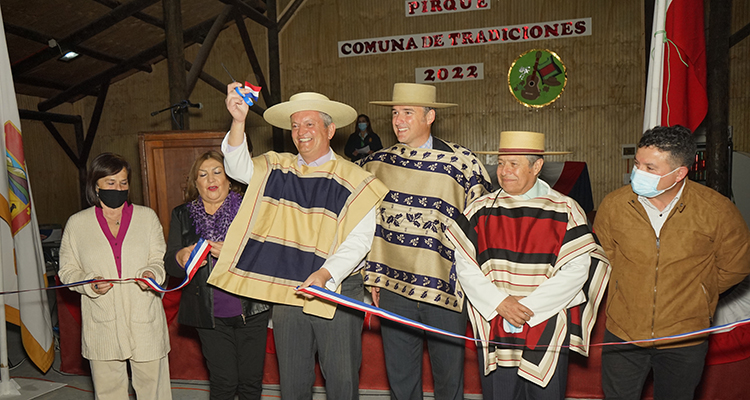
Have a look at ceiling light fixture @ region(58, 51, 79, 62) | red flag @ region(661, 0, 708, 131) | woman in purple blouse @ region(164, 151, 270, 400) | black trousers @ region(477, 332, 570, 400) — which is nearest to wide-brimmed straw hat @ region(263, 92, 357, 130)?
woman in purple blouse @ region(164, 151, 270, 400)

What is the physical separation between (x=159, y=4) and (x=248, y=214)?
7.72 m

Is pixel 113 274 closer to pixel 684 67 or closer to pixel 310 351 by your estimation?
pixel 310 351

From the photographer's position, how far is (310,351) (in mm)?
2066

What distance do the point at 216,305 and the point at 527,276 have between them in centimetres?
137

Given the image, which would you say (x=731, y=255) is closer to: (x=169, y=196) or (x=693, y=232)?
(x=693, y=232)

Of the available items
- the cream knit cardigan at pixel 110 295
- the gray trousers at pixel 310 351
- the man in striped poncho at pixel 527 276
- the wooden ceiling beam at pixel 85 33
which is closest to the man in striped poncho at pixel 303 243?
the gray trousers at pixel 310 351

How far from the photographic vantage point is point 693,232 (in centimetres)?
191

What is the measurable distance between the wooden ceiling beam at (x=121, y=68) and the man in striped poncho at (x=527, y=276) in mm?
9086

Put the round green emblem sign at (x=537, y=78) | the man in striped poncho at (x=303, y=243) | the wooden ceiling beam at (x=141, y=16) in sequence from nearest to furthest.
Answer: the man in striped poncho at (x=303, y=243)
the wooden ceiling beam at (x=141, y=16)
the round green emblem sign at (x=537, y=78)

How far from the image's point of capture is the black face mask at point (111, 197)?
2.32 metres

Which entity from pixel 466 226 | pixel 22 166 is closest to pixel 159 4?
pixel 22 166

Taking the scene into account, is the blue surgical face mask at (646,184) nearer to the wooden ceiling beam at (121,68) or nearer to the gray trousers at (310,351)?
the gray trousers at (310,351)

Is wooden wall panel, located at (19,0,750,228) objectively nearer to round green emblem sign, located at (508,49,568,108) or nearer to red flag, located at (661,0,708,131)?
round green emblem sign, located at (508,49,568,108)

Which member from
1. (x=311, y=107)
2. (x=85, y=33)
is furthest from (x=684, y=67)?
(x=85, y=33)
